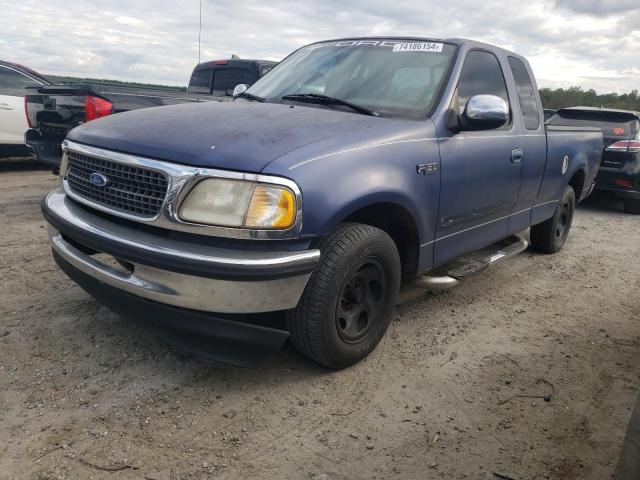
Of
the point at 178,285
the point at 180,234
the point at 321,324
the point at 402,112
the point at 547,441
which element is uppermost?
the point at 402,112

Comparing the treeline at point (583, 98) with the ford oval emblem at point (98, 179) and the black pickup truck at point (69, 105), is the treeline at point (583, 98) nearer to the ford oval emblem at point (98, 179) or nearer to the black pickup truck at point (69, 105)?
the black pickup truck at point (69, 105)

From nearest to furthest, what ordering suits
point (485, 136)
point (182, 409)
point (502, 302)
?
point (182, 409) < point (485, 136) < point (502, 302)

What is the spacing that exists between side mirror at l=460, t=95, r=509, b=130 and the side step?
103cm

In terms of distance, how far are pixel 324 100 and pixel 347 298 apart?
51.2 inches

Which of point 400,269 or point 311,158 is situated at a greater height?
point 311,158

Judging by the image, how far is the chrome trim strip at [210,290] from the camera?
2.40m

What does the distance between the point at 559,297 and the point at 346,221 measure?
256cm

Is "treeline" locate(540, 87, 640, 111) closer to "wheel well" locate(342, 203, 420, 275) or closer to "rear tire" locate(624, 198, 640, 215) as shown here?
"rear tire" locate(624, 198, 640, 215)

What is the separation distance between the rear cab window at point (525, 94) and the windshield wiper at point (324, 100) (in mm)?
1773

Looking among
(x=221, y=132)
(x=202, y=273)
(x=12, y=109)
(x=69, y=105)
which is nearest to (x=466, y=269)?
(x=221, y=132)

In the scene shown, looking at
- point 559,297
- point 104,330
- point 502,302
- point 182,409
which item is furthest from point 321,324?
point 559,297

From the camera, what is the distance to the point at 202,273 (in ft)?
7.74

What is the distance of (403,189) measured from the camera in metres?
2.99

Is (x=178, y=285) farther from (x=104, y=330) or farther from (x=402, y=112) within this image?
(x=402, y=112)
